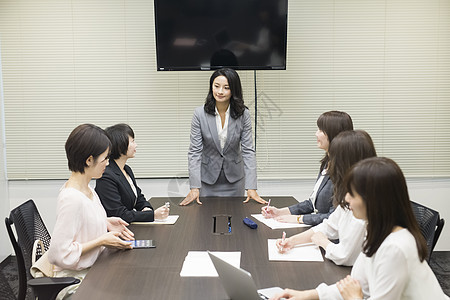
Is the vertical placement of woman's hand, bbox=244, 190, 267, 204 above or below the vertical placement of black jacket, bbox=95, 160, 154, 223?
below

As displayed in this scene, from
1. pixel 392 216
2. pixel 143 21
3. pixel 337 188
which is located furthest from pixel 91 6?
pixel 392 216

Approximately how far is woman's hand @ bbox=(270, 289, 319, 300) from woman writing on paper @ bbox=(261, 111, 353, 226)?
954mm

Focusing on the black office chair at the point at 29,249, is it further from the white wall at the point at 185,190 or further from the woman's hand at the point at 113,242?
the white wall at the point at 185,190

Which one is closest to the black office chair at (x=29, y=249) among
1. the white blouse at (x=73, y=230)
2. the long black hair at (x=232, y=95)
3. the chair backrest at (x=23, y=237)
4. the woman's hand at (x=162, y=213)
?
the chair backrest at (x=23, y=237)

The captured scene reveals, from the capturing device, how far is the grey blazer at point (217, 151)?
3.38 m

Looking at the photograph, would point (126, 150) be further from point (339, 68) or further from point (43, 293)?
point (339, 68)

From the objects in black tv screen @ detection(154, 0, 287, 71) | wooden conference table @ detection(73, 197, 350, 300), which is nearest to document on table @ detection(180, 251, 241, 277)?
wooden conference table @ detection(73, 197, 350, 300)

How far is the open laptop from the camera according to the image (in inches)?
54.6

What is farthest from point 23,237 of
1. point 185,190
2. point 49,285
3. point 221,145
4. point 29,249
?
point 185,190

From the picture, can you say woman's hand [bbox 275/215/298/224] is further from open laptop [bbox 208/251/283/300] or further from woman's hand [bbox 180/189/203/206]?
open laptop [bbox 208/251/283/300]

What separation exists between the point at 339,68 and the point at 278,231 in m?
2.35

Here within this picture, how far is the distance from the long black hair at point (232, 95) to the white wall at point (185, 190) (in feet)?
3.88

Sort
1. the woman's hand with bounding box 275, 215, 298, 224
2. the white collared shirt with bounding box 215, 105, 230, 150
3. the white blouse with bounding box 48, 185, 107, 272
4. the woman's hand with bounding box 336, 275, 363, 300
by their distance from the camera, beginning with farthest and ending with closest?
the white collared shirt with bounding box 215, 105, 230, 150, the woman's hand with bounding box 275, 215, 298, 224, the white blouse with bounding box 48, 185, 107, 272, the woman's hand with bounding box 336, 275, 363, 300

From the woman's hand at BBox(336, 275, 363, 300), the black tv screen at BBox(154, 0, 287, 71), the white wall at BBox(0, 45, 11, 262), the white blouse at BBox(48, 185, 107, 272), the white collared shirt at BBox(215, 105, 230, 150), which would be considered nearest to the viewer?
the woman's hand at BBox(336, 275, 363, 300)
